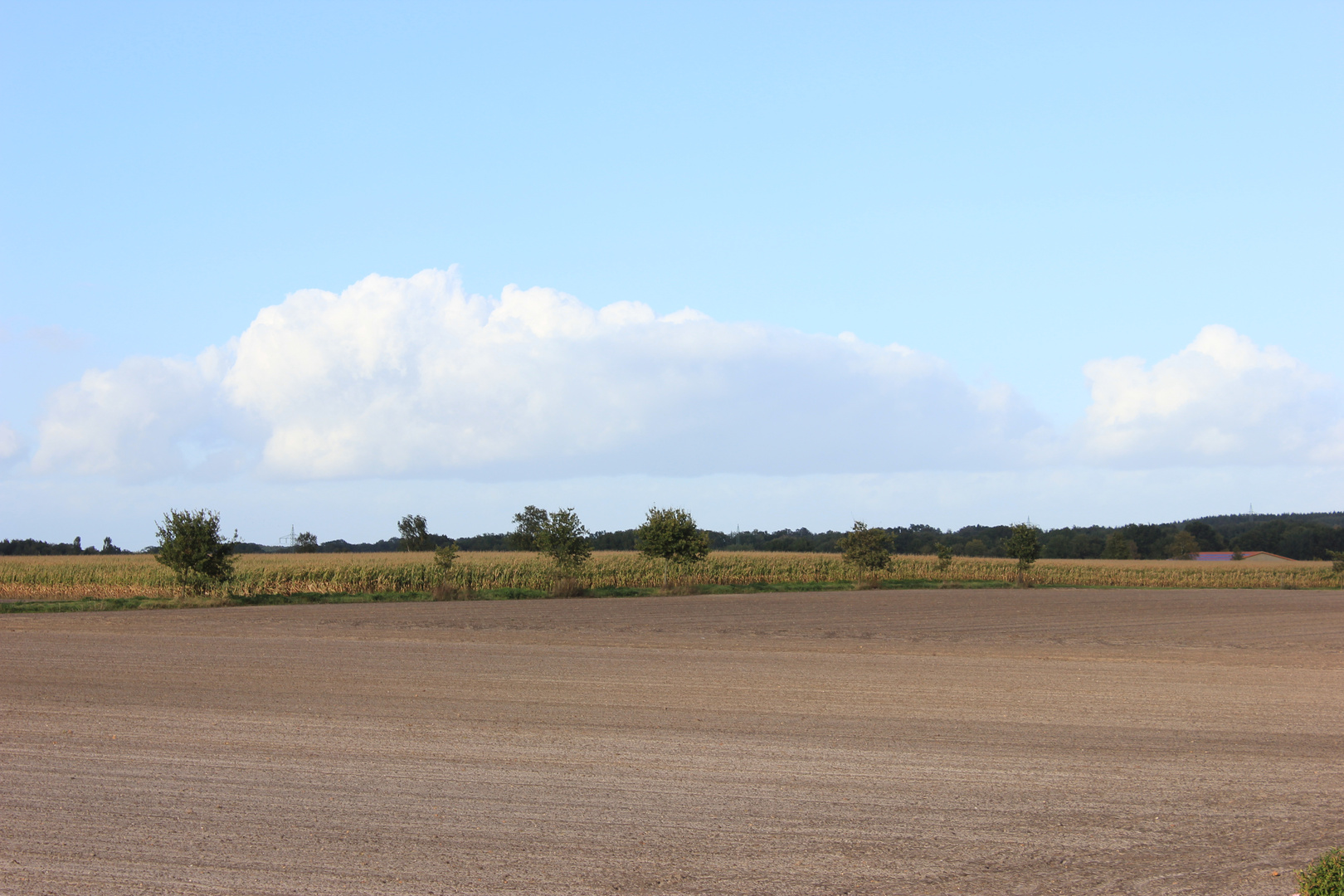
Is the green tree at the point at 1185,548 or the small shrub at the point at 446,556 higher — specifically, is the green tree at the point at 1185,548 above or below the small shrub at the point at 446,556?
below

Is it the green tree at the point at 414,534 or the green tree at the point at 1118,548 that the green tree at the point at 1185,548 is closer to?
the green tree at the point at 1118,548

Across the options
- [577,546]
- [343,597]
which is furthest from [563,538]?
[343,597]

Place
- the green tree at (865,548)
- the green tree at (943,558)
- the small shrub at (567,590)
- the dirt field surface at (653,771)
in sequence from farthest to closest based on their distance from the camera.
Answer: the green tree at (943,558) → the green tree at (865,548) → the small shrub at (567,590) → the dirt field surface at (653,771)

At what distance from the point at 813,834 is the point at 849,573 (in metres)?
50.9

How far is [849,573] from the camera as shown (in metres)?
57.8

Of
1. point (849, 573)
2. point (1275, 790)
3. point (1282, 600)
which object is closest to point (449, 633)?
point (1275, 790)

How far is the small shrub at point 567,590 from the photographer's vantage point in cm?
4209

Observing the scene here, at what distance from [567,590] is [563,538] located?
3530 millimetres

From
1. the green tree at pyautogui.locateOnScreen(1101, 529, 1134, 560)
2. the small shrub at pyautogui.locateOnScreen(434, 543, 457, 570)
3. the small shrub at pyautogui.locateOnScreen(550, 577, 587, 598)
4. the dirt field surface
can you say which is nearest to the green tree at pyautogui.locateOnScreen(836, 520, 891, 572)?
the small shrub at pyautogui.locateOnScreen(550, 577, 587, 598)

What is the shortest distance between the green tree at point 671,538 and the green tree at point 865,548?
10859mm

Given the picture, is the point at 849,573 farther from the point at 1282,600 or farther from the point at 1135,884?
the point at 1135,884

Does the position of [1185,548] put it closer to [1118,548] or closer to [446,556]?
[1118,548]

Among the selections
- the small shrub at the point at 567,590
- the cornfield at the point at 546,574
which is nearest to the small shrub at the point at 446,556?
the cornfield at the point at 546,574

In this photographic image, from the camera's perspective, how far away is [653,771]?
10.1 metres
